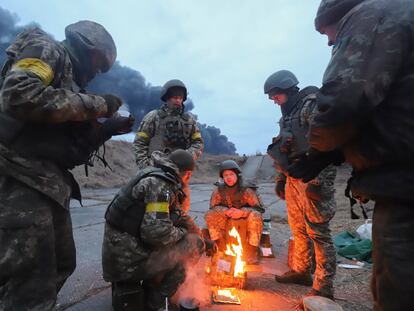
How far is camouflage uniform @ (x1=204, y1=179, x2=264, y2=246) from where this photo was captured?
4.50m

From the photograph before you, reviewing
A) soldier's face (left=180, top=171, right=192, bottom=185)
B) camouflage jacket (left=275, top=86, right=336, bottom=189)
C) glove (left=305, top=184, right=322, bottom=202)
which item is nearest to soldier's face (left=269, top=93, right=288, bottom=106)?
camouflage jacket (left=275, top=86, right=336, bottom=189)

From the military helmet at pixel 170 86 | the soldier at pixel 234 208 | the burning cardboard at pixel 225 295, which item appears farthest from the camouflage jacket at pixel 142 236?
the military helmet at pixel 170 86

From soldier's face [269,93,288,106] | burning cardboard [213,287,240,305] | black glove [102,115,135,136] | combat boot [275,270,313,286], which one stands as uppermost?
soldier's face [269,93,288,106]

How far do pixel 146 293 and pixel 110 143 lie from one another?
794 inches

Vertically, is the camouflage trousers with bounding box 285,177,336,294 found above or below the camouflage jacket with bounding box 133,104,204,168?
below

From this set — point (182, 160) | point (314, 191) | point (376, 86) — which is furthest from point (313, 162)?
point (182, 160)

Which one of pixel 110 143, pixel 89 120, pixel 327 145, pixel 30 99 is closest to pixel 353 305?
pixel 327 145

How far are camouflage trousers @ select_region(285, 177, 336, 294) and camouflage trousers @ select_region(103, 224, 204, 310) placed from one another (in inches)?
47.1

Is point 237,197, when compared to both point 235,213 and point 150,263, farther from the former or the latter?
point 150,263

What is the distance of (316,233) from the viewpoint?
296 centimetres

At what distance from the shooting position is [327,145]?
5.06ft

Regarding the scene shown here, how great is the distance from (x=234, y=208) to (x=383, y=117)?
→ 3578mm

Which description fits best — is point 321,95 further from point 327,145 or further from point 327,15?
point 327,15

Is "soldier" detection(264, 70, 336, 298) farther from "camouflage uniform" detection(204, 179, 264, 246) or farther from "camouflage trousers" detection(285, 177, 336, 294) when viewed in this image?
"camouflage uniform" detection(204, 179, 264, 246)
